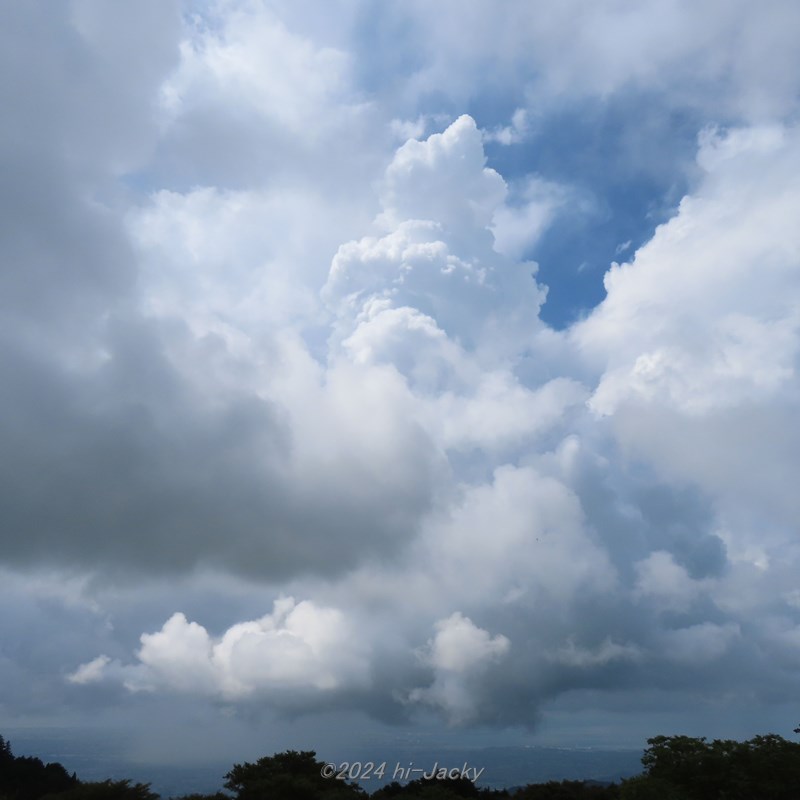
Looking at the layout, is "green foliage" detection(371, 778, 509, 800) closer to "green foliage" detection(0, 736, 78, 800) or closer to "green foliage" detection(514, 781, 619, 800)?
"green foliage" detection(514, 781, 619, 800)

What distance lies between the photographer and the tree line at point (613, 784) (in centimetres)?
5453

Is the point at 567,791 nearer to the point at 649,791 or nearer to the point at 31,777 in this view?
the point at 649,791

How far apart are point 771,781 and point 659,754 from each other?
31.1ft

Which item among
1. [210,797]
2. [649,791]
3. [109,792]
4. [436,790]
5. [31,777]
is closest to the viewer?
[649,791]

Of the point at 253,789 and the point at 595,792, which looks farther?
the point at 595,792

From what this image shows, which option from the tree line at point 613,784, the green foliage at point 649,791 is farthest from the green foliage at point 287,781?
the green foliage at point 649,791

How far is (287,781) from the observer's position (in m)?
57.4

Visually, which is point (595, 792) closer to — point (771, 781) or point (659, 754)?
point (659, 754)

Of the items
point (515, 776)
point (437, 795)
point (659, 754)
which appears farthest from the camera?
point (515, 776)

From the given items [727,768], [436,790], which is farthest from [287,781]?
[727,768]

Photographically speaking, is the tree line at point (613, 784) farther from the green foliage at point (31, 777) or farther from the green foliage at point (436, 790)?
the green foliage at point (31, 777)

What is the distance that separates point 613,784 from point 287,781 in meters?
31.0

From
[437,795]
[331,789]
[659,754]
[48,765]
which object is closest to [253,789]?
[331,789]

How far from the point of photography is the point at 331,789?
190ft
